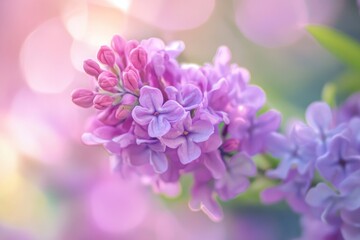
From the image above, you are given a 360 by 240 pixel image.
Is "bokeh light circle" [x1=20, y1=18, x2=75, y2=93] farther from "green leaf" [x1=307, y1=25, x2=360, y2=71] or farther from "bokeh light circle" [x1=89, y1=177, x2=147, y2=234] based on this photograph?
"green leaf" [x1=307, y1=25, x2=360, y2=71]

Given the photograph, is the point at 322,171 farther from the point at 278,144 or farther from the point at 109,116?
the point at 109,116

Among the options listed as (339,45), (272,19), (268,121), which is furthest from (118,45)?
(272,19)

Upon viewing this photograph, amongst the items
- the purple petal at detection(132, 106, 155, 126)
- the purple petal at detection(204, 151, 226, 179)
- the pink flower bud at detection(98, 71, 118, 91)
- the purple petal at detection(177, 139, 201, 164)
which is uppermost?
the pink flower bud at detection(98, 71, 118, 91)

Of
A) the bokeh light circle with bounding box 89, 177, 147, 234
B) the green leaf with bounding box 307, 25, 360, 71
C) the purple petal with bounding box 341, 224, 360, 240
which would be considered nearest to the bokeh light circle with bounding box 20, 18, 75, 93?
the bokeh light circle with bounding box 89, 177, 147, 234

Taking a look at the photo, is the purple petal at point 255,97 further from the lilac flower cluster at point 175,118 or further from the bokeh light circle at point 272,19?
the bokeh light circle at point 272,19

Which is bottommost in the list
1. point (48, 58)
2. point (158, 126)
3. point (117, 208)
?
point (117, 208)

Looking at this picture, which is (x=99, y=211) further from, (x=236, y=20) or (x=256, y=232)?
(x=236, y=20)

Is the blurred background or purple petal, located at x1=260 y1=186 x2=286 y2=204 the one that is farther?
the blurred background
